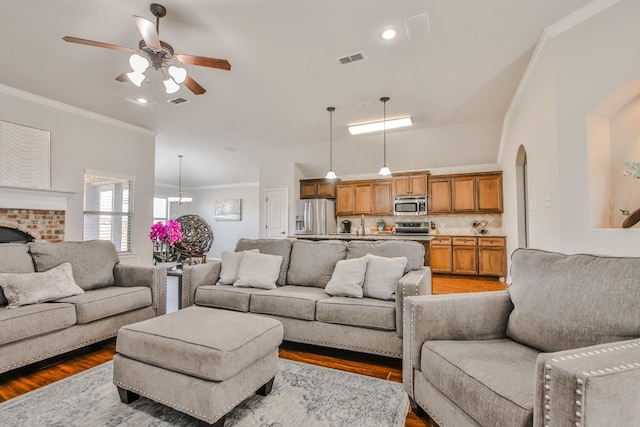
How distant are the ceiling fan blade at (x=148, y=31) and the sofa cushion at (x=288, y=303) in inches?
86.3

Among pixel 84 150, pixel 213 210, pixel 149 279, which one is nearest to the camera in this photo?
pixel 149 279

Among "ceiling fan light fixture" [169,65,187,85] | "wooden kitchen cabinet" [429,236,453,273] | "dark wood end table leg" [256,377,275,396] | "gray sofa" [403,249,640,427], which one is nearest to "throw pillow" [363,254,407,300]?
"gray sofa" [403,249,640,427]

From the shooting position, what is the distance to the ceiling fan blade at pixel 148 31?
2.19 meters

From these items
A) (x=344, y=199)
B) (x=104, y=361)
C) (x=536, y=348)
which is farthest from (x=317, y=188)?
(x=536, y=348)

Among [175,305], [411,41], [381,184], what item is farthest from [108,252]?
[381,184]

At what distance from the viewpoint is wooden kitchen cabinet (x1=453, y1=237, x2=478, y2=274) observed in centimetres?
614

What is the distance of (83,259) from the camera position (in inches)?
119

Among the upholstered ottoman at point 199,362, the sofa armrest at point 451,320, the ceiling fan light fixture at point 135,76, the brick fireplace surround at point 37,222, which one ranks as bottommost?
the upholstered ottoman at point 199,362

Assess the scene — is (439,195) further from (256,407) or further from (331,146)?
(256,407)

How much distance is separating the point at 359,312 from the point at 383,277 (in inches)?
15.7

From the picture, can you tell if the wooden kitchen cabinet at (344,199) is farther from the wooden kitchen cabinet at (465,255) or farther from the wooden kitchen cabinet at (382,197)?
the wooden kitchen cabinet at (465,255)

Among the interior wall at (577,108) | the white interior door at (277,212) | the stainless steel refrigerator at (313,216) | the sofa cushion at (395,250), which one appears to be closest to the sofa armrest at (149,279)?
the sofa cushion at (395,250)

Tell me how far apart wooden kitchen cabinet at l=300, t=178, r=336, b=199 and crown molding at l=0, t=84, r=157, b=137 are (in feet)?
11.2

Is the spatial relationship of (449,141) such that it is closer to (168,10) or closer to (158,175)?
(168,10)
